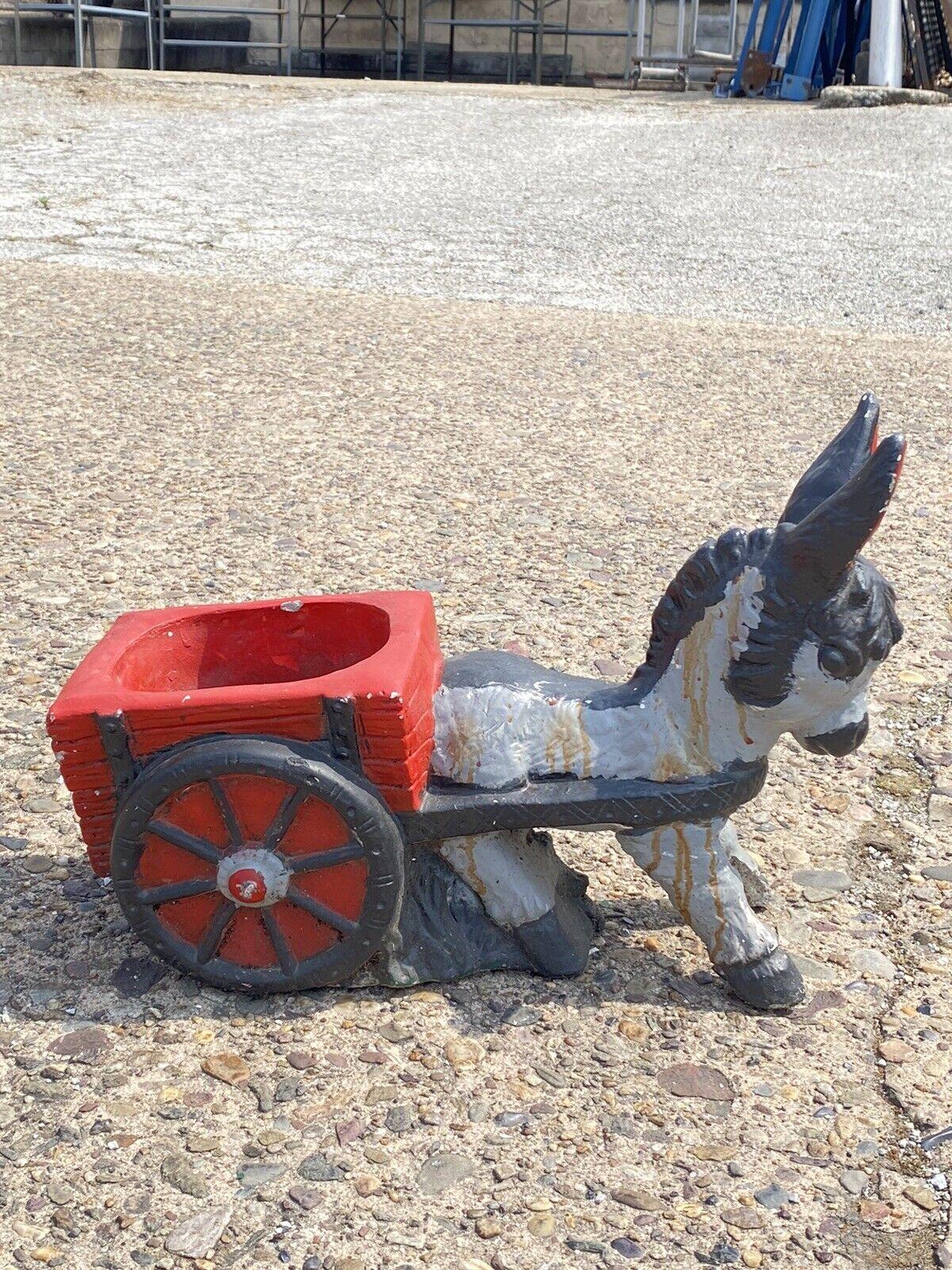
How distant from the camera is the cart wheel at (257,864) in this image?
5.90 ft

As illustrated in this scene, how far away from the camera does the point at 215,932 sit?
6.13 ft

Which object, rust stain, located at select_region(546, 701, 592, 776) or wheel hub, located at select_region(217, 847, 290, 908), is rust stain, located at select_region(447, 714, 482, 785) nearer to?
rust stain, located at select_region(546, 701, 592, 776)

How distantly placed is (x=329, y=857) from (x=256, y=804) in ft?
0.39

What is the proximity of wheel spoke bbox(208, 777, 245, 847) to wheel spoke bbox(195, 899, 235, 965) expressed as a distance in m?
0.09

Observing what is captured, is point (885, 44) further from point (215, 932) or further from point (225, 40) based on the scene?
point (215, 932)

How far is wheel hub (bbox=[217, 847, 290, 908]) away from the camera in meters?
1.83

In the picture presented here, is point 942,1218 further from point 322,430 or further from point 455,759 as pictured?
point 322,430

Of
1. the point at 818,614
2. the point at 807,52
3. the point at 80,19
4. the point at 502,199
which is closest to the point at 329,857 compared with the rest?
the point at 818,614

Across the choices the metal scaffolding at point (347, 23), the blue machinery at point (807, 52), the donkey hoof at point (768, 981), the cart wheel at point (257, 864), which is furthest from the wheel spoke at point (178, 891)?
the metal scaffolding at point (347, 23)

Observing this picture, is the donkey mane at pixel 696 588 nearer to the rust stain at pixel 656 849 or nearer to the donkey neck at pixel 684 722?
the donkey neck at pixel 684 722

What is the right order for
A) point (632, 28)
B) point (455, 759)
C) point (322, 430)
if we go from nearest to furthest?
point (455, 759) → point (322, 430) → point (632, 28)

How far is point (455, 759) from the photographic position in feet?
6.24

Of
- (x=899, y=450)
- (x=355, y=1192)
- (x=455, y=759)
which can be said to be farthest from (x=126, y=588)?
(x=899, y=450)

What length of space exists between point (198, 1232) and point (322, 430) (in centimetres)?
306
